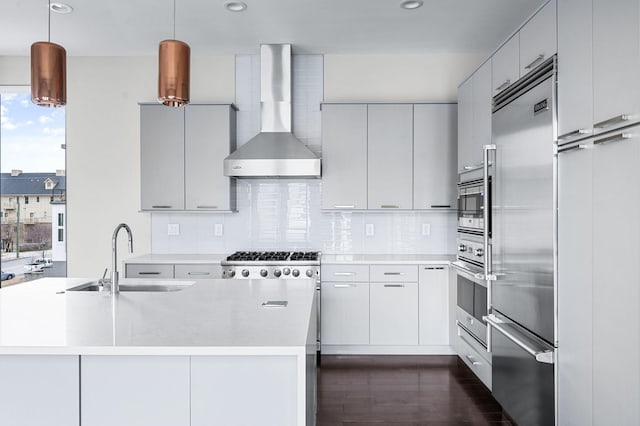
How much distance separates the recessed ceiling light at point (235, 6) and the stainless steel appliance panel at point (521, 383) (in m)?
3.08

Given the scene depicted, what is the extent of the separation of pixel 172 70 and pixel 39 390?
1.36 m

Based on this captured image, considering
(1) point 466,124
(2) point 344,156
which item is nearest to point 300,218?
(2) point 344,156

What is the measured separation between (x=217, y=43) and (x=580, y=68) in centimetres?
342

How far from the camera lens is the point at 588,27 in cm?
186

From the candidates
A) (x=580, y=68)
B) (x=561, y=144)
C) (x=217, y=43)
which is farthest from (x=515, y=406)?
(x=217, y=43)

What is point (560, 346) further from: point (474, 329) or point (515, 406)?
point (474, 329)

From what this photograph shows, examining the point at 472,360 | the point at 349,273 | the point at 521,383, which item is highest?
the point at 349,273

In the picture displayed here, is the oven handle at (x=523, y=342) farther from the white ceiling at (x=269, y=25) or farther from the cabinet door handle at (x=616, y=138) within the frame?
the white ceiling at (x=269, y=25)

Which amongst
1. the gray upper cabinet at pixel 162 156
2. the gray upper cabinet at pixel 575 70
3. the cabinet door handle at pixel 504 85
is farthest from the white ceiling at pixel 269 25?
the gray upper cabinet at pixel 575 70

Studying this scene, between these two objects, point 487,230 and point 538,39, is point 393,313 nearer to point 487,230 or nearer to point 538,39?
point 487,230

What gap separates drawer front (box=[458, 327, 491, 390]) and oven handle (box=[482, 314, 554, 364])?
0.51 meters

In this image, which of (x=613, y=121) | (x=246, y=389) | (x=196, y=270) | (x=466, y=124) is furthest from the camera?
(x=196, y=270)

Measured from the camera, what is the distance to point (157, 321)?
183 cm

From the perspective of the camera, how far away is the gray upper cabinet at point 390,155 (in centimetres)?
438
